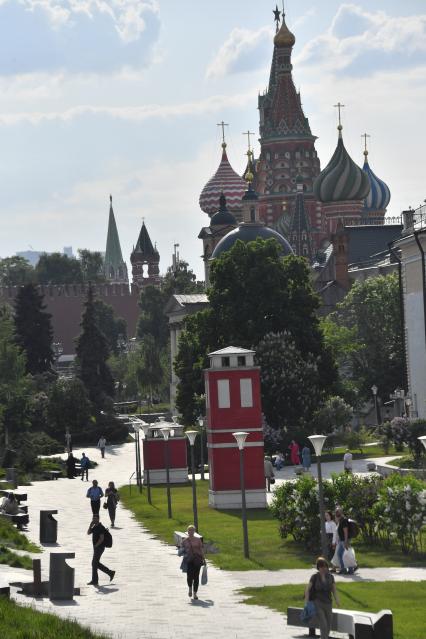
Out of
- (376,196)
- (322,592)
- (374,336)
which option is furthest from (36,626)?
(376,196)

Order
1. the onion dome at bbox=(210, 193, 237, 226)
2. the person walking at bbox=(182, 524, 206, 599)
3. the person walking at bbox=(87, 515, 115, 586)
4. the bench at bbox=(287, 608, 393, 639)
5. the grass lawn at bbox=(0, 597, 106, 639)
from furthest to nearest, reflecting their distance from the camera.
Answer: the onion dome at bbox=(210, 193, 237, 226) < the person walking at bbox=(87, 515, 115, 586) < the person walking at bbox=(182, 524, 206, 599) < the grass lawn at bbox=(0, 597, 106, 639) < the bench at bbox=(287, 608, 393, 639)

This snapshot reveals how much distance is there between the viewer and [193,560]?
29.5m

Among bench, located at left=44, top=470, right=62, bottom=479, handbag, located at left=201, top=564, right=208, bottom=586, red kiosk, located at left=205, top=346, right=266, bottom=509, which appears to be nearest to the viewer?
handbag, located at left=201, top=564, right=208, bottom=586

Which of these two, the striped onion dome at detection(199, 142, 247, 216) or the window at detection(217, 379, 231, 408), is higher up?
the striped onion dome at detection(199, 142, 247, 216)

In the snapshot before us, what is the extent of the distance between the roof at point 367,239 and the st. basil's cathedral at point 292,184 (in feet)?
53.7

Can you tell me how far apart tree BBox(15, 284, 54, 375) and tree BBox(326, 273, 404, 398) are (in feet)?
96.4

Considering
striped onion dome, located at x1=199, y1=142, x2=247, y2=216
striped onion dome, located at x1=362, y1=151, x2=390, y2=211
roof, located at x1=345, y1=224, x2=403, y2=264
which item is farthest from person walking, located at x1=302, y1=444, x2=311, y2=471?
striped onion dome, located at x1=199, y1=142, x2=247, y2=216

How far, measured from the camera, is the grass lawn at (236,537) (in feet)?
114

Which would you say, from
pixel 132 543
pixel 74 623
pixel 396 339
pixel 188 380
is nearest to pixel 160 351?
pixel 396 339

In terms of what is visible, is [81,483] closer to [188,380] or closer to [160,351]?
[188,380]

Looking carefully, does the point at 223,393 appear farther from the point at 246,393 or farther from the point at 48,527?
the point at 48,527

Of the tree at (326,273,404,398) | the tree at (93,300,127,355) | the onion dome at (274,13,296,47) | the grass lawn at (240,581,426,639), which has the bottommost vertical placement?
the grass lawn at (240,581,426,639)

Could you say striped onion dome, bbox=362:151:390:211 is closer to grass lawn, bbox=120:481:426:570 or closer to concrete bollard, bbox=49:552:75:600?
grass lawn, bbox=120:481:426:570

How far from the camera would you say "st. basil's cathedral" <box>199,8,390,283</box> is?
514 feet
